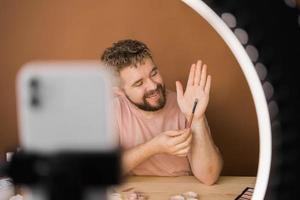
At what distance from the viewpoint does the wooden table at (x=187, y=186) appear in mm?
1161

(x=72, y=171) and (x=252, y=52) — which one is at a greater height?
(x=252, y=52)

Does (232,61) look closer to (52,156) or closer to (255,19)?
(255,19)

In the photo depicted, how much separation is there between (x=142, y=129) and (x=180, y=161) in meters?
0.13

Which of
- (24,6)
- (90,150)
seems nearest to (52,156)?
(90,150)

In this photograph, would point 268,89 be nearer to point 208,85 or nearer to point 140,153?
point 208,85

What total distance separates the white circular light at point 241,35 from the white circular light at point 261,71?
0.05 meters

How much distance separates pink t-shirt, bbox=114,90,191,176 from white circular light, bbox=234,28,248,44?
1.11 ft

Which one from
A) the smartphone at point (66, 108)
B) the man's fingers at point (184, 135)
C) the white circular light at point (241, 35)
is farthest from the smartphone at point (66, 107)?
the man's fingers at point (184, 135)

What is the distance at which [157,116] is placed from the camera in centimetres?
115

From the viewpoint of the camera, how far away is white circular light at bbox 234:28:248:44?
806mm

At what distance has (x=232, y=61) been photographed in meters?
1.15

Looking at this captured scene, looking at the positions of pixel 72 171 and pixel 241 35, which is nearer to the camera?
pixel 72 171

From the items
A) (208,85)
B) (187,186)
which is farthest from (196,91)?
(187,186)

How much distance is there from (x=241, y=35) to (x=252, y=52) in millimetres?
36
